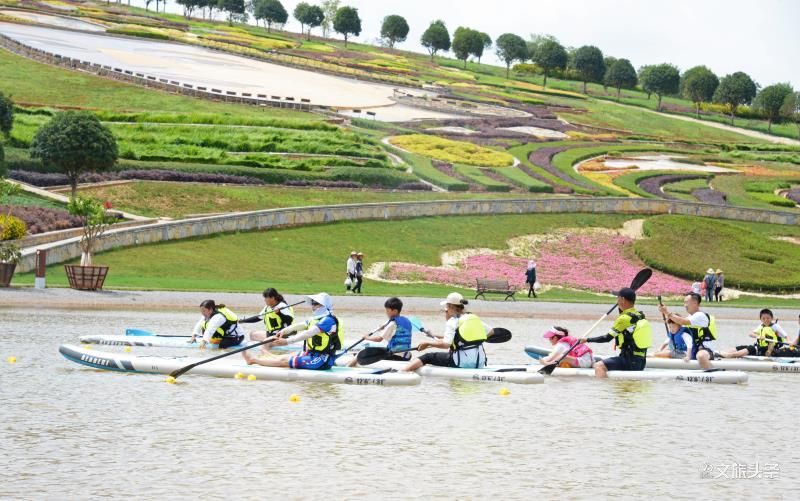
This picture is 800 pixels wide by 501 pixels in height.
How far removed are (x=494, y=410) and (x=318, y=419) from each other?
12.6ft

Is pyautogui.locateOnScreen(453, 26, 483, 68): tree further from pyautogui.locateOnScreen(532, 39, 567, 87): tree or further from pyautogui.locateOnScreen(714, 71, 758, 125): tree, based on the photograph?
pyautogui.locateOnScreen(714, 71, 758, 125): tree

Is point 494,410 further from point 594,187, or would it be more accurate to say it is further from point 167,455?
point 594,187

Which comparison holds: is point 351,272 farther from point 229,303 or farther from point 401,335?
point 401,335

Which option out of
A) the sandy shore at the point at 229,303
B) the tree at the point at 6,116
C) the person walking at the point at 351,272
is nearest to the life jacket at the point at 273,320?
the sandy shore at the point at 229,303

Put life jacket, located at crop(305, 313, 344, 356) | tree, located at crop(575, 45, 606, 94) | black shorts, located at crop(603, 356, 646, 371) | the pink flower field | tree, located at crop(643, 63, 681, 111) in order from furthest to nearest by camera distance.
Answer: tree, located at crop(575, 45, 606, 94), tree, located at crop(643, 63, 681, 111), the pink flower field, black shorts, located at crop(603, 356, 646, 371), life jacket, located at crop(305, 313, 344, 356)

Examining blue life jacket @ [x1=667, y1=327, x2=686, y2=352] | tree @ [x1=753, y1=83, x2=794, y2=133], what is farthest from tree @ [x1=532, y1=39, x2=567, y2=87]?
blue life jacket @ [x1=667, y1=327, x2=686, y2=352]

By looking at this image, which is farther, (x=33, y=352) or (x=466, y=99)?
(x=466, y=99)

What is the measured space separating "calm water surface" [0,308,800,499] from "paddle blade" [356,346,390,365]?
3.81 ft

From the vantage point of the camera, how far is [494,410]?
24.2m

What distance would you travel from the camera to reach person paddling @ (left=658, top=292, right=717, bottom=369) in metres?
29.1

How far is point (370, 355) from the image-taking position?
1061 inches

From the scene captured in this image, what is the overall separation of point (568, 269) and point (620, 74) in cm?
9876

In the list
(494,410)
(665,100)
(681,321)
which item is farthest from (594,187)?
(665,100)

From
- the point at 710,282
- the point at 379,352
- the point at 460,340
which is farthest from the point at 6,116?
the point at 460,340
